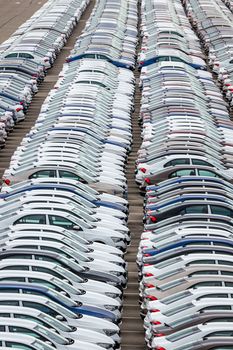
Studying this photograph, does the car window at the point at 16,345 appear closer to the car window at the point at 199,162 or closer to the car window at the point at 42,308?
the car window at the point at 42,308

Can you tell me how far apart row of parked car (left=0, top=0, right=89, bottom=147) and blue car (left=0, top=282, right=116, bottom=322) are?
17.5m

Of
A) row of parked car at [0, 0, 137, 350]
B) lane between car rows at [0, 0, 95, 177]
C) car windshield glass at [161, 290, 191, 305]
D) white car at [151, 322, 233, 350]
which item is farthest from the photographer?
lane between car rows at [0, 0, 95, 177]

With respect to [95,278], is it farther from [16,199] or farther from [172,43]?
[172,43]

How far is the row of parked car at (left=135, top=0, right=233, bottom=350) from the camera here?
69.0 feet

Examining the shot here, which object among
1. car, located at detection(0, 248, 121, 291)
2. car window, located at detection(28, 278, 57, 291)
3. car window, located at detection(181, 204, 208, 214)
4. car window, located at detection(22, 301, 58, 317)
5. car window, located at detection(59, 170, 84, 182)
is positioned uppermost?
car window, located at detection(59, 170, 84, 182)

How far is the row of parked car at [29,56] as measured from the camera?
42281mm

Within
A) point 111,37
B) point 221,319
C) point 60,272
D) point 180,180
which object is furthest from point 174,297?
point 111,37

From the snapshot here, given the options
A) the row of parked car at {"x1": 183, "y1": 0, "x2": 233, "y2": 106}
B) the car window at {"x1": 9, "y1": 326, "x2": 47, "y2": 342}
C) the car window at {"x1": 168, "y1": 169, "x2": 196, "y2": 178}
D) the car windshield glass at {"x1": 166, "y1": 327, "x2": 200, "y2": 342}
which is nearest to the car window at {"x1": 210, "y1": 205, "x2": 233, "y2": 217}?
the car window at {"x1": 168, "y1": 169, "x2": 196, "y2": 178}

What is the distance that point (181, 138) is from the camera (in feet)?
113

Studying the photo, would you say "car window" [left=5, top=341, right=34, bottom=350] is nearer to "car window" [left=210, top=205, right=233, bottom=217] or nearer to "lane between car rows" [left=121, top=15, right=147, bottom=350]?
"lane between car rows" [left=121, top=15, right=147, bottom=350]

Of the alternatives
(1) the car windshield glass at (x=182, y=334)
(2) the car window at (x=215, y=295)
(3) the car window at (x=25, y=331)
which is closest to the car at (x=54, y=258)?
(2) the car window at (x=215, y=295)

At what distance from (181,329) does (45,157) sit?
12509mm

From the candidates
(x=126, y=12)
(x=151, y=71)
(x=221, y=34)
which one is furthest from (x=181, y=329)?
(x=126, y=12)

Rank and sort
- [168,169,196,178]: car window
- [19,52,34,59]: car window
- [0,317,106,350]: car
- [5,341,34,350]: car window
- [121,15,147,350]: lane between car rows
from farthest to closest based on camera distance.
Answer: [19,52,34,59]: car window → [168,169,196,178]: car window → [121,15,147,350]: lane between car rows → [0,317,106,350]: car → [5,341,34,350]: car window
